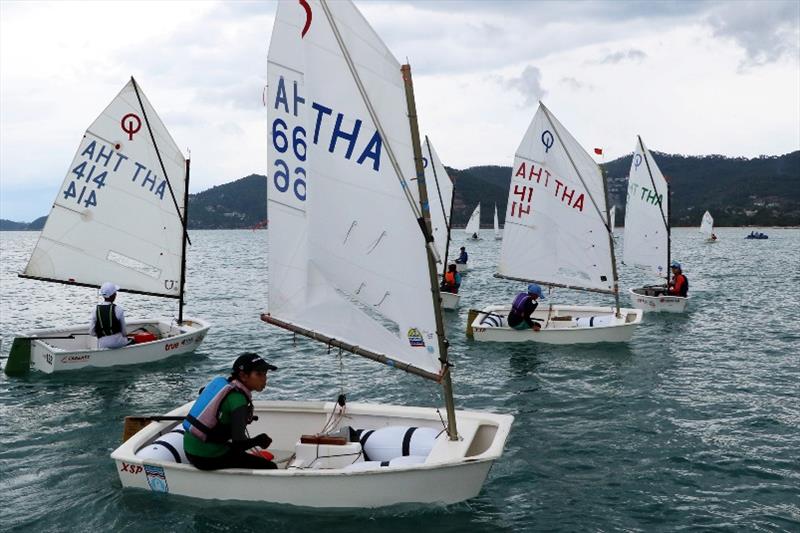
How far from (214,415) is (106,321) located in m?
10.3

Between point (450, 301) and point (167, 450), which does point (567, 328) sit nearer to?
point (450, 301)

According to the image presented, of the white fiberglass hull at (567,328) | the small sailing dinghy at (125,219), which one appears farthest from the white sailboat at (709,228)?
the small sailing dinghy at (125,219)

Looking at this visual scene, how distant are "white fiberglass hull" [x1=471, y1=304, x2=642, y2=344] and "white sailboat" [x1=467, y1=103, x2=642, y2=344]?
0.03 m

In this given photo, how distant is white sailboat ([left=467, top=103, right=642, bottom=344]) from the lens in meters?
21.5

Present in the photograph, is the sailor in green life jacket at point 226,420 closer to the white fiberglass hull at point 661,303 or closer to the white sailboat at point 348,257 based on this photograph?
the white sailboat at point 348,257

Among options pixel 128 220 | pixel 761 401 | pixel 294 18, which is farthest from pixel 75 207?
pixel 761 401

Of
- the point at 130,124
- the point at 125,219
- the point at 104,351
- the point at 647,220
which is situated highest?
the point at 130,124

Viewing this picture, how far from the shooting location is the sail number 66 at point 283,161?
9.73 m

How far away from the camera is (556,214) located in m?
23.0

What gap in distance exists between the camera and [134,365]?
18.5 meters

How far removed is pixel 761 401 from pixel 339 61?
12.6m

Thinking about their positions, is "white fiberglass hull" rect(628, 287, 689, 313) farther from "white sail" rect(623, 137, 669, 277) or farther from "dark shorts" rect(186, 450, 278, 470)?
"dark shorts" rect(186, 450, 278, 470)

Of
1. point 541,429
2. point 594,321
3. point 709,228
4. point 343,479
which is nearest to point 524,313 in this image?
point 594,321

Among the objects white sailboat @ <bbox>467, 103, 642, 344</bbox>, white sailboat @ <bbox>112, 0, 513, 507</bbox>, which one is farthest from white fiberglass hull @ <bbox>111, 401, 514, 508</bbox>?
white sailboat @ <bbox>467, 103, 642, 344</bbox>
